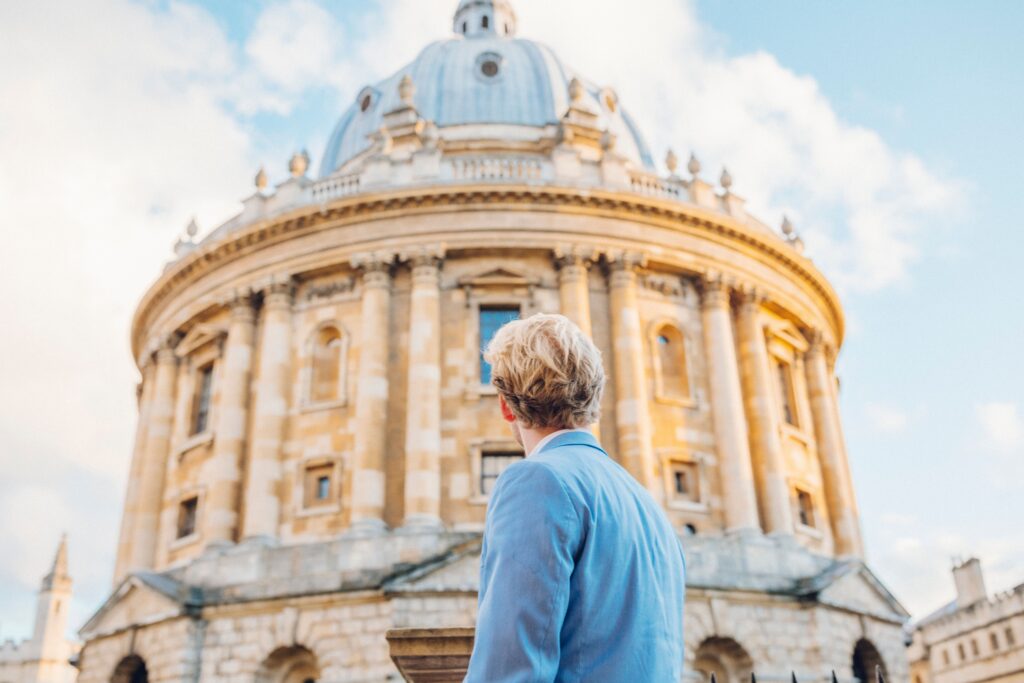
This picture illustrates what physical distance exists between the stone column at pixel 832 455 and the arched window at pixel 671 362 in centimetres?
642

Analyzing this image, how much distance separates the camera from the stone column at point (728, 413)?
86.1 feet

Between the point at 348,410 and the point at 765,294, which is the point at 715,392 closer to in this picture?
the point at 765,294

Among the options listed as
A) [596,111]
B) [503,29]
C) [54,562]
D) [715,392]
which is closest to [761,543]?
[715,392]

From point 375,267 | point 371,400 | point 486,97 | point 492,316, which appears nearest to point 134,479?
point 371,400

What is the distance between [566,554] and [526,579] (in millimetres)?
132

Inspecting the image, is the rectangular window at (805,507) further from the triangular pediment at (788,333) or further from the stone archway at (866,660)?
the triangular pediment at (788,333)

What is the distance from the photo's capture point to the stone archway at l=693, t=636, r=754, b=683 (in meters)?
23.9

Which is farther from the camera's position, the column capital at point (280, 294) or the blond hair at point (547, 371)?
the column capital at point (280, 294)

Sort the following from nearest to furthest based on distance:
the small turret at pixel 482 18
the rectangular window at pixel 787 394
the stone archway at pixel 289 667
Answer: the stone archway at pixel 289 667, the rectangular window at pixel 787 394, the small turret at pixel 482 18

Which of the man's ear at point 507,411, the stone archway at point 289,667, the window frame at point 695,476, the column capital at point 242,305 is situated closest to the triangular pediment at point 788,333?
the window frame at point 695,476

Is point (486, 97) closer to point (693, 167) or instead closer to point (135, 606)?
point (693, 167)

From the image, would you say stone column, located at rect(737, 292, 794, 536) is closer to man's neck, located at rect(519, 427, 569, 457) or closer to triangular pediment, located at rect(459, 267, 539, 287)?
triangular pediment, located at rect(459, 267, 539, 287)

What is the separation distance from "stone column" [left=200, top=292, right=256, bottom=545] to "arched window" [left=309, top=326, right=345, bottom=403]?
2.01 meters

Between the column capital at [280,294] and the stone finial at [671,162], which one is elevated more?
the stone finial at [671,162]
